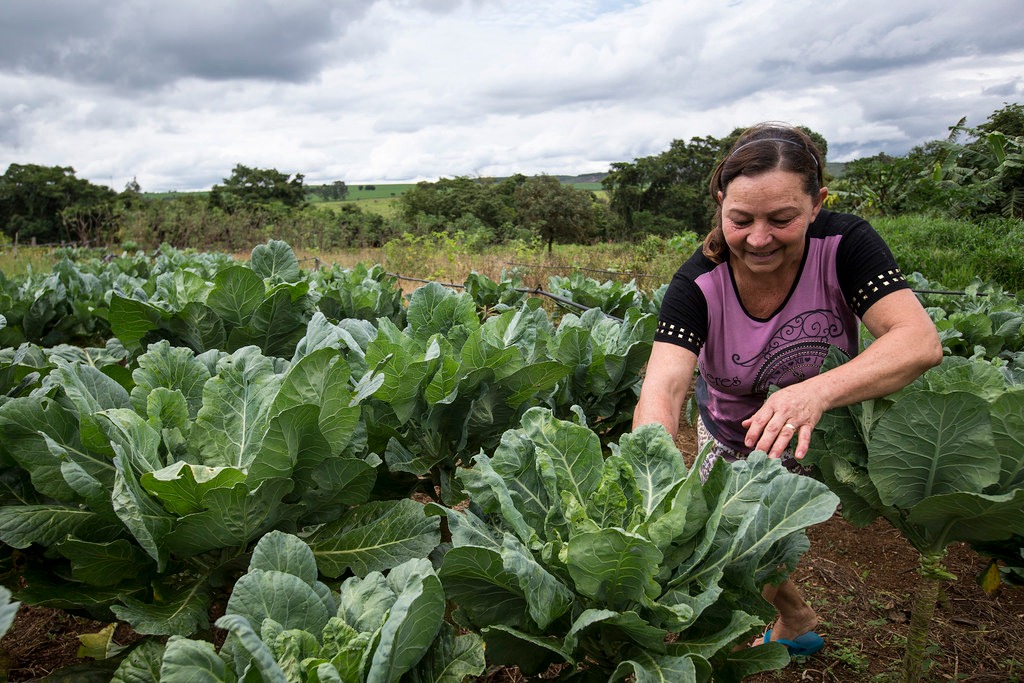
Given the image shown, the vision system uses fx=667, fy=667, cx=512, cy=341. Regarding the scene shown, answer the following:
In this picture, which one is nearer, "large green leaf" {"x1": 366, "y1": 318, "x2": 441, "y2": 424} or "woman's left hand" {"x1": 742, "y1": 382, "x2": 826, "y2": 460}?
"woman's left hand" {"x1": 742, "y1": 382, "x2": 826, "y2": 460}

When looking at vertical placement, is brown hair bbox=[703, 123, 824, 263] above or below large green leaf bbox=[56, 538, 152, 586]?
above

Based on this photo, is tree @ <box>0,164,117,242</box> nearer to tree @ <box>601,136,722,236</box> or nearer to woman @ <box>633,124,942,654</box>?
tree @ <box>601,136,722,236</box>

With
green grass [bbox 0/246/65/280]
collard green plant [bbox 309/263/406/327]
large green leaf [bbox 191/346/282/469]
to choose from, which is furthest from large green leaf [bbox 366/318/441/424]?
green grass [bbox 0/246/65/280]

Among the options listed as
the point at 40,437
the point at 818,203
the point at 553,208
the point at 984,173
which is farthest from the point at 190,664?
the point at 553,208

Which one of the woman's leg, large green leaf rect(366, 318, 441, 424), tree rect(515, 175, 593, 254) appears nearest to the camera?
large green leaf rect(366, 318, 441, 424)

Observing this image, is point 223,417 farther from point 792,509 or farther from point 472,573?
point 792,509

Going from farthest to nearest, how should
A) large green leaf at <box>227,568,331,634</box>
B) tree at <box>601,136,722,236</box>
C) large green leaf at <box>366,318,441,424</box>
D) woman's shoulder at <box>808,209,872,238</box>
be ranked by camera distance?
tree at <box>601,136,722,236</box>
woman's shoulder at <box>808,209,872,238</box>
large green leaf at <box>366,318,441,424</box>
large green leaf at <box>227,568,331,634</box>

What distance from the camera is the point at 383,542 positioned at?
1457mm

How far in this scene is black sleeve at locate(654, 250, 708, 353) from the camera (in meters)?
2.27

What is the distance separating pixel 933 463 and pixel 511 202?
3322 centimetres

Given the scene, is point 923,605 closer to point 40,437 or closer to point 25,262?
point 40,437

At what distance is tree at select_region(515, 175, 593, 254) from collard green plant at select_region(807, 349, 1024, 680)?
29.7 meters

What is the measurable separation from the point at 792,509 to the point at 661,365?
97 centimetres

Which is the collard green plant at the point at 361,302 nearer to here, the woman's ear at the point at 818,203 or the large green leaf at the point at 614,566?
the woman's ear at the point at 818,203
